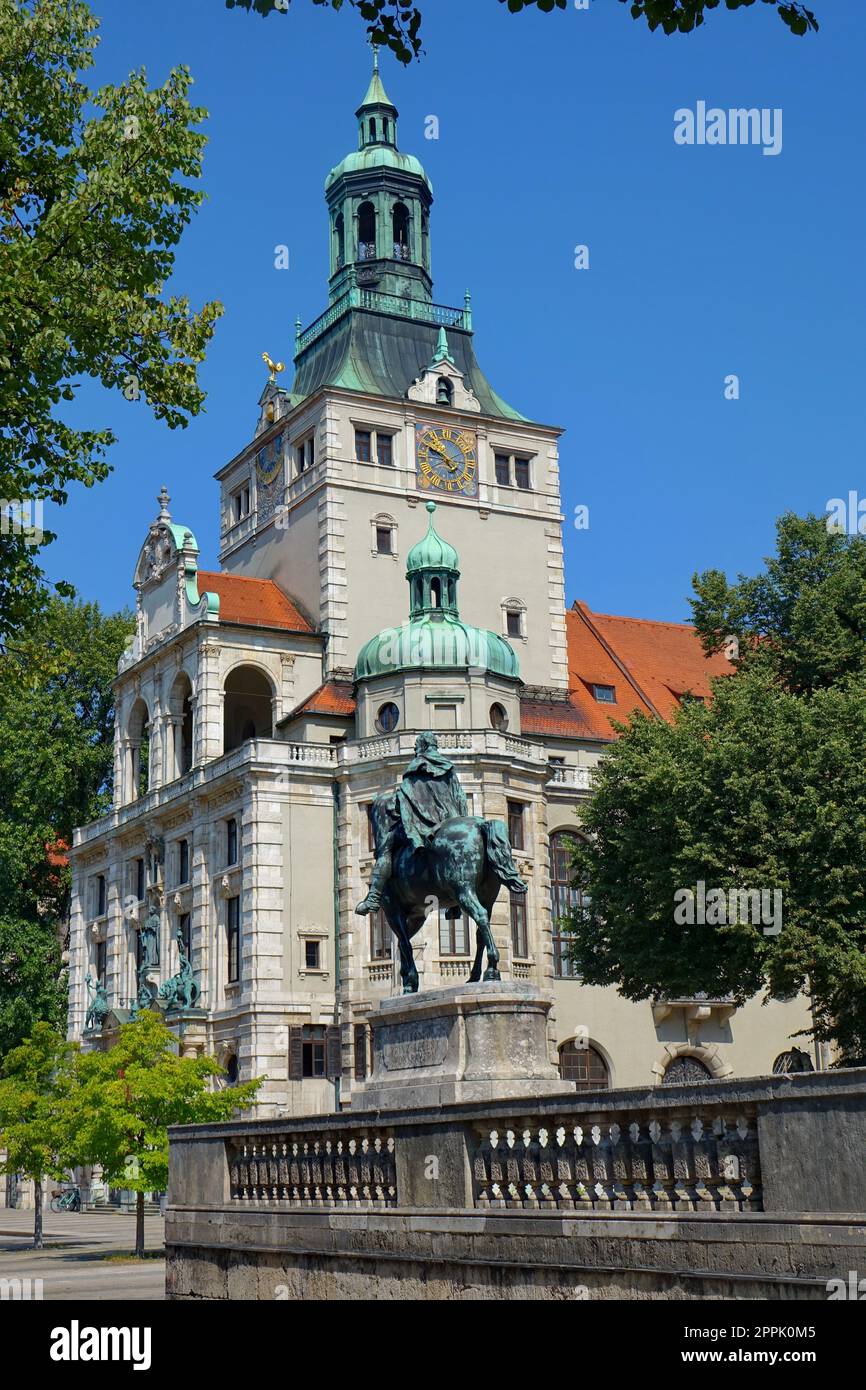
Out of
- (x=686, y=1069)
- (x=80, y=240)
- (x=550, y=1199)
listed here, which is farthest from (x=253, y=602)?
(x=550, y=1199)

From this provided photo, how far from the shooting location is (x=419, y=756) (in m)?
20.9

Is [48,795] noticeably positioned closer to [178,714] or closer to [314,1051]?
[178,714]

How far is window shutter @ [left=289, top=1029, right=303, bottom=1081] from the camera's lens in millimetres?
48656

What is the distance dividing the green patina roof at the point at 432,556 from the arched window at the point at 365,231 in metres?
16.4

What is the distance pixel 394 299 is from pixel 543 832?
22.8 m

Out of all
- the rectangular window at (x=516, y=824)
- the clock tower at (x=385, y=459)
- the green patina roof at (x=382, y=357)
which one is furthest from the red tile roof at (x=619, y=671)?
the green patina roof at (x=382, y=357)

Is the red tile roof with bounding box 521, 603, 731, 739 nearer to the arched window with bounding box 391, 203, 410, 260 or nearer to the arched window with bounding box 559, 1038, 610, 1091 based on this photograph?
the arched window with bounding box 559, 1038, 610, 1091

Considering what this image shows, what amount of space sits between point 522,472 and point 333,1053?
77.3 feet

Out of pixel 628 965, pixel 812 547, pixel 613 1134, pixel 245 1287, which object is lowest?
pixel 245 1287

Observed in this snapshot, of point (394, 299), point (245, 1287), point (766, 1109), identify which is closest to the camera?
point (766, 1109)

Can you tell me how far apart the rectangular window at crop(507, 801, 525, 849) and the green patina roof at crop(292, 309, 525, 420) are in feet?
53.0

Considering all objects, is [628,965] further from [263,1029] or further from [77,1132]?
[263,1029]

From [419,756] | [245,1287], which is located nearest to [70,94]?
[419,756]

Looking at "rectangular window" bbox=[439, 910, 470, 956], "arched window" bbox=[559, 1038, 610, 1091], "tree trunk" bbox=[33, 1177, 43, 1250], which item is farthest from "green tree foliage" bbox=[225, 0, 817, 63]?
"arched window" bbox=[559, 1038, 610, 1091]
